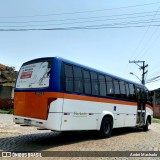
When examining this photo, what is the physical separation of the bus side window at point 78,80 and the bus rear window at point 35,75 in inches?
48.1

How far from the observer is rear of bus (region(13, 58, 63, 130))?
10414 mm

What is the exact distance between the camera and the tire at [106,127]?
44.8ft

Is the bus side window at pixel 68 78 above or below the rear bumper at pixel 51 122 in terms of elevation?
Result: above

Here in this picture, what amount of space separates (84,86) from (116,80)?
12.0 feet

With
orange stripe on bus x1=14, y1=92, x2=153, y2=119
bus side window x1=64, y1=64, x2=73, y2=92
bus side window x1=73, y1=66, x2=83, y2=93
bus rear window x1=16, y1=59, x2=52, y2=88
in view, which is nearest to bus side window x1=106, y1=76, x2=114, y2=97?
orange stripe on bus x1=14, y1=92, x2=153, y2=119

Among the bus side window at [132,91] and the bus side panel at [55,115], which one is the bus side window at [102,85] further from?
the bus side window at [132,91]

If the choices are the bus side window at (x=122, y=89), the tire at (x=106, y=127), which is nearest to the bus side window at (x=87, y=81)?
the tire at (x=106, y=127)

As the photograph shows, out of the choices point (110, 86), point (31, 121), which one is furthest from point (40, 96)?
point (110, 86)

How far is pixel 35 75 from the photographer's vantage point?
1140 cm

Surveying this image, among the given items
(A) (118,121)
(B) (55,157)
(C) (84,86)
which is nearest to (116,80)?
(A) (118,121)

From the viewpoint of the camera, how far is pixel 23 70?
40.2ft

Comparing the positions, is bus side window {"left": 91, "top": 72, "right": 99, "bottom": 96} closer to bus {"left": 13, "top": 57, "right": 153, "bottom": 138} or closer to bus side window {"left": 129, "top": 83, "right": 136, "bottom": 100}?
bus {"left": 13, "top": 57, "right": 153, "bottom": 138}

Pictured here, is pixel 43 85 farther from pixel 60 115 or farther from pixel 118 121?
pixel 118 121

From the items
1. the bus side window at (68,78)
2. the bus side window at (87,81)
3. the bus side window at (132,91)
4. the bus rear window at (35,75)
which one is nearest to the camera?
the bus rear window at (35,75)
